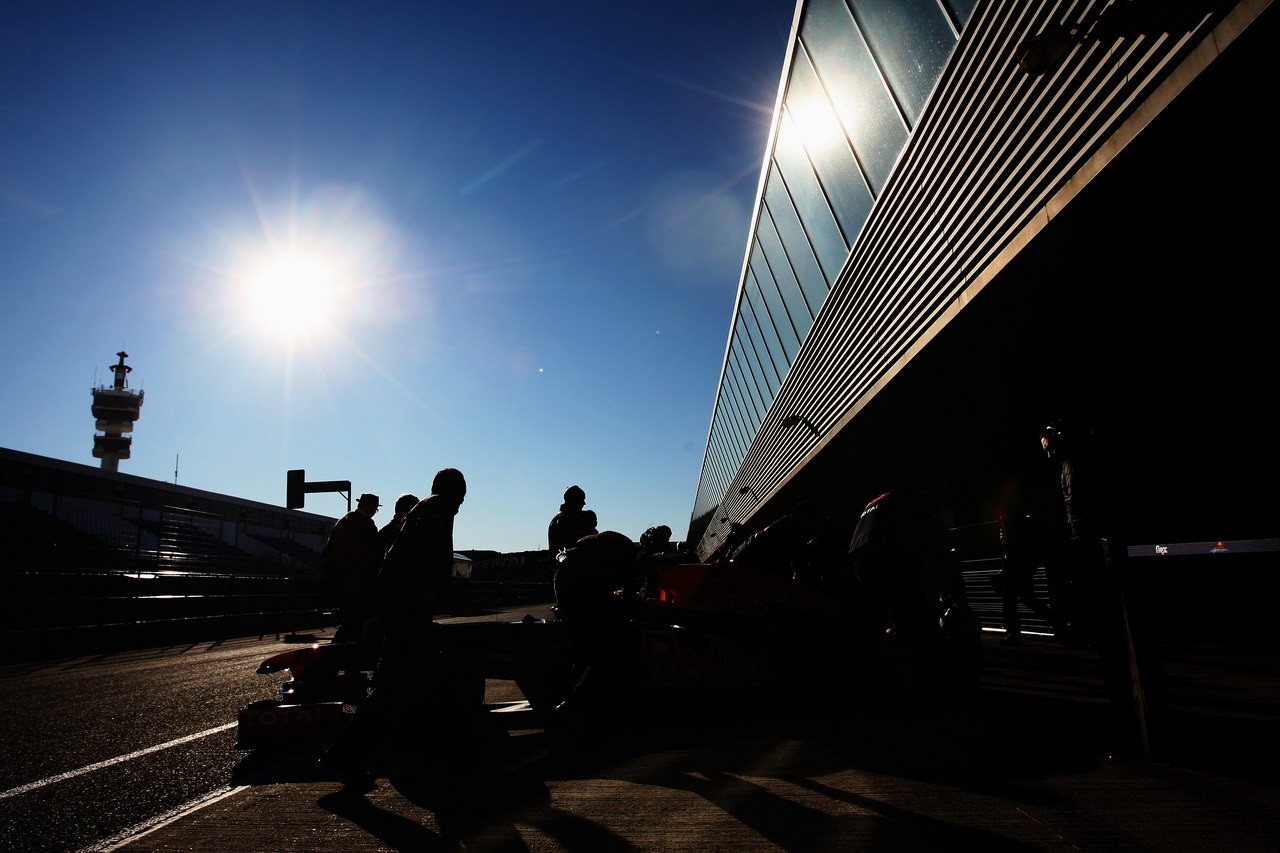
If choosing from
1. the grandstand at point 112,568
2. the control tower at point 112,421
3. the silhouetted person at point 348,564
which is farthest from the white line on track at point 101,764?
the control tower at point 112,421

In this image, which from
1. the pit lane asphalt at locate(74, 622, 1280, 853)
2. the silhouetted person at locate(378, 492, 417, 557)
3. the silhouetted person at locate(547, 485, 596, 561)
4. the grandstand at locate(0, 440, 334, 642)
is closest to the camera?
the pit lane asphalt at locate(74, 622, 1280, 853)

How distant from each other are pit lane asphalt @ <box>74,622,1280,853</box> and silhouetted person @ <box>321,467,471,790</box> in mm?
224

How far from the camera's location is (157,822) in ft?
8.31

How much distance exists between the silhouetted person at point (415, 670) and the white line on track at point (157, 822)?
16.6 inches

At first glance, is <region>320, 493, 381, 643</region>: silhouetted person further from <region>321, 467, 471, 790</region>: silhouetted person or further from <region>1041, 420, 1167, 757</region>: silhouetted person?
<region>1041, 420, 1167, 757</region>: silhouetted person

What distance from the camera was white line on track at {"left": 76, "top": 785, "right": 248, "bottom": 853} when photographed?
2.30m

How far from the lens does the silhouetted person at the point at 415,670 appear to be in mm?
2992

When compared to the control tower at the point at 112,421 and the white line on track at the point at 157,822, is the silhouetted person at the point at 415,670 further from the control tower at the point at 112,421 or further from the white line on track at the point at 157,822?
the control tower at the point at 112,421

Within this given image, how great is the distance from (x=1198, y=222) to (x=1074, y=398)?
5.26 m

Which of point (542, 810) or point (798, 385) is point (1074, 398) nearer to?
point (798, 385)

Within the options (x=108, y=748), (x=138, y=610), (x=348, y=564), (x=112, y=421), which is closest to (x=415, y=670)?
(x=108, y=748)

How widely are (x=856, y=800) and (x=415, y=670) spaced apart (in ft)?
6.35

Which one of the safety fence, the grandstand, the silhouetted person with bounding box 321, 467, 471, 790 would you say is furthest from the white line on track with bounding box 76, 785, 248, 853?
the grandstand

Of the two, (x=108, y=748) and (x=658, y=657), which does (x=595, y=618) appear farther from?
(x=108, y=748)
